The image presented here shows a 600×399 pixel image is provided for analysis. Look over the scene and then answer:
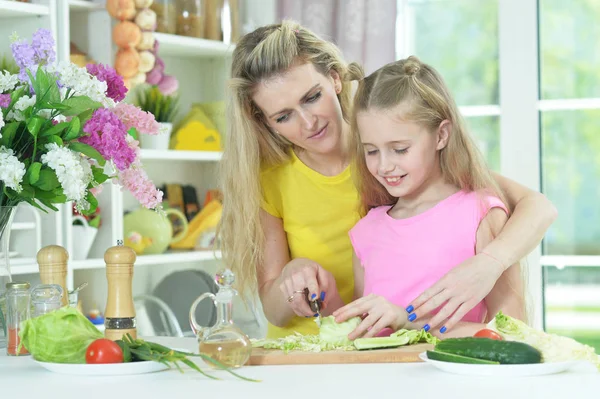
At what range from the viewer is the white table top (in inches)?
44.3

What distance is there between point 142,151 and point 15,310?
161cm

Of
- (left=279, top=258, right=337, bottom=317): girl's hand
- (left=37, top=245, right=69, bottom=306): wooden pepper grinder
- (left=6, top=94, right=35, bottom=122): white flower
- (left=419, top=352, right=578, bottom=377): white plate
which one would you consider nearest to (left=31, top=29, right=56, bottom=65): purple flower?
(left=6, top=94, right=35, bottom=122): white flower

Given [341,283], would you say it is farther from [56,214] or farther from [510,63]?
[510,63]

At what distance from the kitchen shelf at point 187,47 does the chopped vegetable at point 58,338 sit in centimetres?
198

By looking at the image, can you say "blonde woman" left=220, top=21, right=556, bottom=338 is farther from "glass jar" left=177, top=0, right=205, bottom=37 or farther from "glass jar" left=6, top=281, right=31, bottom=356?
"glass jar" left=177, top=0, right=205, bottom=37

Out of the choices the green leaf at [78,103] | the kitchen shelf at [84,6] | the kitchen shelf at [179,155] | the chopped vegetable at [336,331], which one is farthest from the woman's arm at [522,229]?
the kitchen shelf at [84,6]

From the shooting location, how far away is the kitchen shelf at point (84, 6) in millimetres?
2930

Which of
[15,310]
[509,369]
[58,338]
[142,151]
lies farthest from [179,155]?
[509,369]

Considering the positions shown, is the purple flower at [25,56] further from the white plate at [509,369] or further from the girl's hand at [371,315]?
the white plate at [509,369]

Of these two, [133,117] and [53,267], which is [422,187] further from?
[53,267]

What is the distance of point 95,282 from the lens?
311 centimetres

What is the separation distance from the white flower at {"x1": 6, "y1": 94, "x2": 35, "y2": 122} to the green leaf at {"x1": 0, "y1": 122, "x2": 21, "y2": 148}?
0.02 m

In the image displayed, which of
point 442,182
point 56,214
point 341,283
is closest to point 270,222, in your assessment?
point 341,283

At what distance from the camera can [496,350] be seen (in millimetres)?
1225
